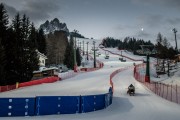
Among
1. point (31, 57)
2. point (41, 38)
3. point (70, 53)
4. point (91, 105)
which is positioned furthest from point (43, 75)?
point (41, 38)

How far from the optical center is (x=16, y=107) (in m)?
20.5

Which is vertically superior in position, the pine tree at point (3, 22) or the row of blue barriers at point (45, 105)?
the pine tree at point (3, 22)

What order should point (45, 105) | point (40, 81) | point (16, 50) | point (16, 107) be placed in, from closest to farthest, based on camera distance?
point (16, 107), point (45, 105), point (40, 81), point (16, 50)

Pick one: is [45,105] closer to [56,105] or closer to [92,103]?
[56,105]

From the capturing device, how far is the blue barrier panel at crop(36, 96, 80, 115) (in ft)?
69.0

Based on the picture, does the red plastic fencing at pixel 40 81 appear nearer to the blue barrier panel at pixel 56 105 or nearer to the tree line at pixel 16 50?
the tree line at pixel 16 50

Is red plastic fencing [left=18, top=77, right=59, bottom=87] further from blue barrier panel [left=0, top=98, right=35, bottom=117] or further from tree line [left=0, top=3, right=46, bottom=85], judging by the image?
blue barrier panel [left=0, top=98, right=35, bottom=117]

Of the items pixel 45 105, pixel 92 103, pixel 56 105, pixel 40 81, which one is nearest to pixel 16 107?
pixel 45 105

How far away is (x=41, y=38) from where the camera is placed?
10662 cm

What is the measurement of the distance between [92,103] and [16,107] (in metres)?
6.06

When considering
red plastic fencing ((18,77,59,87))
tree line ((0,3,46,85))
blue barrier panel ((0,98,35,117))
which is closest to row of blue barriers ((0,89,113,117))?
blue barrier panel ((0,98,35,117))

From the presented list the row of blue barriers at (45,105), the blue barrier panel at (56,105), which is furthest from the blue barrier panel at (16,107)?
the blue barrier panel at (56,105)

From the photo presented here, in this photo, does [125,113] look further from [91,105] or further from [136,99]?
[136,99]

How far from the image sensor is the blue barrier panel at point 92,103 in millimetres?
22359
